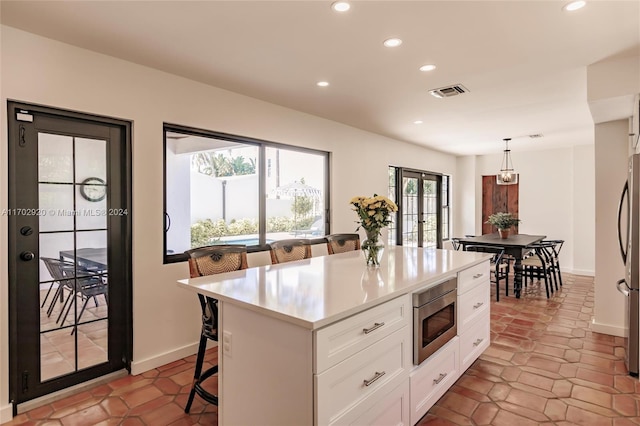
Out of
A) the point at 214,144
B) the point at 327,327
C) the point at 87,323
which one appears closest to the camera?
the point at 327,327

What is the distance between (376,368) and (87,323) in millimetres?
2297

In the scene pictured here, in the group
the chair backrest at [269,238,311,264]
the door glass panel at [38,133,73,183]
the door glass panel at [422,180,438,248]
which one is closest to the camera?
the door glass panel at [38,133,73,183]

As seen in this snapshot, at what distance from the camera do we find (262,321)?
1622mm

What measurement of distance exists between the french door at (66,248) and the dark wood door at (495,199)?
303 inches

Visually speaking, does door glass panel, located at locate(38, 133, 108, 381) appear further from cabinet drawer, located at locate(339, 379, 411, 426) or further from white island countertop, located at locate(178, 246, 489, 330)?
cabinet drawer, located at locate(339, 379, 411, 426)

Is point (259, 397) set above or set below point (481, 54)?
below

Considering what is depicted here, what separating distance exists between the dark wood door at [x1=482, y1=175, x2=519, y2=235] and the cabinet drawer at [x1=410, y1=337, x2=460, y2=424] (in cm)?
644

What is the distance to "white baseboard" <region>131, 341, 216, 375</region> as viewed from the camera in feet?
9.50

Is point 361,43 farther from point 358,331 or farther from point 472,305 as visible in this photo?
point 472,305

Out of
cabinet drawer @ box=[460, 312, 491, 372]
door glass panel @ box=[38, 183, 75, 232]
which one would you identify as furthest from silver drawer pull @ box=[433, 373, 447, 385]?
door glass panel @ box=[38, 183, 75, 232]

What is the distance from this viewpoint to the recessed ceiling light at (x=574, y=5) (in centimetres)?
202

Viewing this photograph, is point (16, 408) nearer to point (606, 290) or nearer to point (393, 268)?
point (393, 268)

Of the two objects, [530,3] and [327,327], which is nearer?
[327,327]

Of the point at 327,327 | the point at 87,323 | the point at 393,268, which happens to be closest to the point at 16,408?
the point at 87,323
